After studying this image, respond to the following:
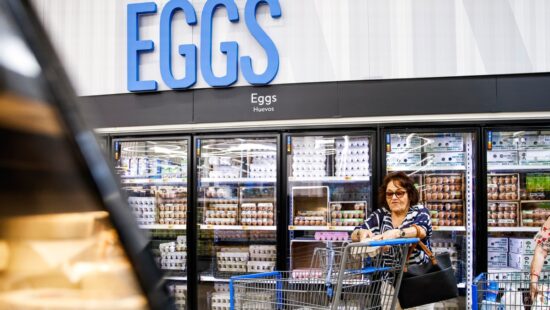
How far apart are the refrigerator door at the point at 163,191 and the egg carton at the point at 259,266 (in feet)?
2.21

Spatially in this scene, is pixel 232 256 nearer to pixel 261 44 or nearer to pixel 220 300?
pixel 220 300

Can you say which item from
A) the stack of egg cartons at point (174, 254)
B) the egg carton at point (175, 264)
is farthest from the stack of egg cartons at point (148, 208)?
the egg carton at point (175, 264)

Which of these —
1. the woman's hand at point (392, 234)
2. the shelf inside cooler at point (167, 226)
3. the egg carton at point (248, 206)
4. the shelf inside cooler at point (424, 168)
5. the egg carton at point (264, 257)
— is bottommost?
the egg carton at point (264, 257)

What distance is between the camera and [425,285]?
9.93 ft

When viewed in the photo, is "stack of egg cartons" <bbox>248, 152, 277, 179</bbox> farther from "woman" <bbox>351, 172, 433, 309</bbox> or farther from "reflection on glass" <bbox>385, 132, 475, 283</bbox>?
"woman" <bbox>351, 172, 433, 309</bbox>

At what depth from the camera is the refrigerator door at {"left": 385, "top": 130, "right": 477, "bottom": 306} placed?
4484 mm

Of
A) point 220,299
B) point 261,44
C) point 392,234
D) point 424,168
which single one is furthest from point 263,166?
point 392,234

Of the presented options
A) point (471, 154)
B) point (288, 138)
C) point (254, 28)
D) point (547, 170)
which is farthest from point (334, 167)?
point (547, 170)

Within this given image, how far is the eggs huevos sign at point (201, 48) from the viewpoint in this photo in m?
4.76

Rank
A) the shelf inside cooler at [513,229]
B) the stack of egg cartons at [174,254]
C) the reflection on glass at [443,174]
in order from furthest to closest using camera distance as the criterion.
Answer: the stack of egg cartons at [174,254], the reflection on glass at [443,174], the shelf inside cooler at [513,229]

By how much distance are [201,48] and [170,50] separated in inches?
13.2

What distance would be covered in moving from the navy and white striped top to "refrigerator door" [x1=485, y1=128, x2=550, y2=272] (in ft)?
5.03

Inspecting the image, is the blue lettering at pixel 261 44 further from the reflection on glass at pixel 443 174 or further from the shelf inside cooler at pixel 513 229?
the shelf inside cooler at pixel 513 229

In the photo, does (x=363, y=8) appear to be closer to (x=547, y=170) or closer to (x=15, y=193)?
(x=547, y=170)
